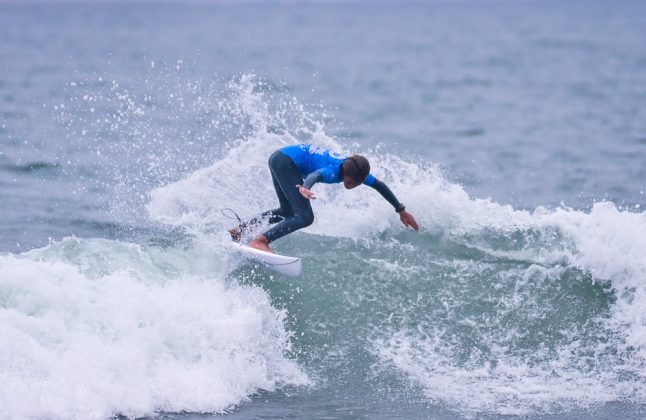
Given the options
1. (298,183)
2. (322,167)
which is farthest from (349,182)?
(298,183)

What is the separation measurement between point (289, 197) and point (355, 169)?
1027 millimetres

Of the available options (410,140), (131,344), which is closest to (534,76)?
(410,140)

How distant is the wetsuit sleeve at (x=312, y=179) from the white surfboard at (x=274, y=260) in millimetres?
1158

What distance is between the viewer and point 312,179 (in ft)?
31.7

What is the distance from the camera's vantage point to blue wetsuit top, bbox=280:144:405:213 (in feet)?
32.2

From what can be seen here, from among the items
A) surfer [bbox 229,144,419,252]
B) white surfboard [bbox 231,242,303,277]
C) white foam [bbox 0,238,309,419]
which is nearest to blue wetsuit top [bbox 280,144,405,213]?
surfer [bbox 229,144,419,252]

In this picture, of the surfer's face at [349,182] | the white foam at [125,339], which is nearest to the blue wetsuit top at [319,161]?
the surfer's face at [349,182]

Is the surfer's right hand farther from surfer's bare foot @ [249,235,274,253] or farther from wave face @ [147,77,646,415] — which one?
wave face @ [147,77,646,415]

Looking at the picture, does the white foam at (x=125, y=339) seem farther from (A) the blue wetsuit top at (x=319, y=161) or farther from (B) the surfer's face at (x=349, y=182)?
(B) the surfer's face at (x=349, y=182)

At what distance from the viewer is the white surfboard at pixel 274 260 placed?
10.4 metres

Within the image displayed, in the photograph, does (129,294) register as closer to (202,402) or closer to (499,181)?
(202,402)

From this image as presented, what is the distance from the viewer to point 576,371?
32.1 feet

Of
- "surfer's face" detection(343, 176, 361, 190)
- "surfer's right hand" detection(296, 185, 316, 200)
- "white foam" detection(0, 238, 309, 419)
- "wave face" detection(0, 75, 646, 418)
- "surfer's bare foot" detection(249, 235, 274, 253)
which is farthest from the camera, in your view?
"surfer's bare foot" detection(249, 235, 274, 253)

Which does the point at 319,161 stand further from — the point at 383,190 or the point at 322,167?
the point at 383,190
